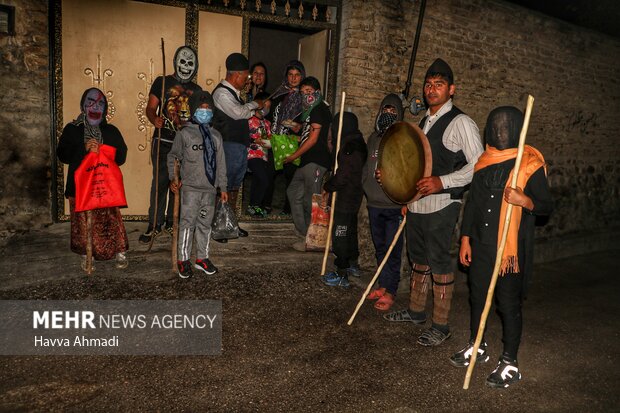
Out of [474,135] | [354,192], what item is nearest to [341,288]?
[354,192]

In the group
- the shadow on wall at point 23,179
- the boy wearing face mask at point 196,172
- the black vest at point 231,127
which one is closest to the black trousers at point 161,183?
the black vest at point 231,127

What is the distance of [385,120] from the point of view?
494 centimetres

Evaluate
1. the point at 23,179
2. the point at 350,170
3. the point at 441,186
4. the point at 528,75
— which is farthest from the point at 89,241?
the point at 528,75

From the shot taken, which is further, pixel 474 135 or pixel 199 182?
pixel 199 182

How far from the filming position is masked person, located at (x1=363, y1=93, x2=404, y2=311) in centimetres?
495

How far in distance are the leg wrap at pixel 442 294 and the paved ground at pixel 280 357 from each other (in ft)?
0.99

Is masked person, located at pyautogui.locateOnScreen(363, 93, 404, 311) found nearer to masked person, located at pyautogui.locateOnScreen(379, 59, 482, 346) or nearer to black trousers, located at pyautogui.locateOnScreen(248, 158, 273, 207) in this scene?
masked person, located at pyautogui.locateOnScreen(379, 59, 482, 346)

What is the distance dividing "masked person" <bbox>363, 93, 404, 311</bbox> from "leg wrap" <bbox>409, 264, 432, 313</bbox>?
0.40 metres

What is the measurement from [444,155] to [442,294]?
50.8 inches

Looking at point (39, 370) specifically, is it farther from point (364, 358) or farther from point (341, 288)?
point (341, 288)

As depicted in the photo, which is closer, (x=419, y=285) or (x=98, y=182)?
(x=419, y=285)

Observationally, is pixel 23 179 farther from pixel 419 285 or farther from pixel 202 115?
pixel 419 285

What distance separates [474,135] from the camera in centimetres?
410

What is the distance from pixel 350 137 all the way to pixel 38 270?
3.68 meters
